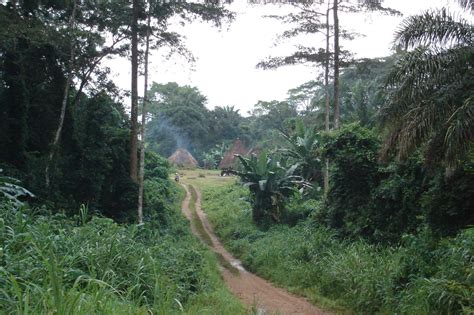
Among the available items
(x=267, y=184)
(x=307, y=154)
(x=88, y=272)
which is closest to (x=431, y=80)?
(x=88, y=272)

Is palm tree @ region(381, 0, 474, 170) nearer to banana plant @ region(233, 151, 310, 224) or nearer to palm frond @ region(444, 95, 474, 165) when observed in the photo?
palm frond @ region(444, 95, 474, 165)

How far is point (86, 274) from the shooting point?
4613mm

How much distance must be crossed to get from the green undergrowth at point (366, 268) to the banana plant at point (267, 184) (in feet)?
4.93

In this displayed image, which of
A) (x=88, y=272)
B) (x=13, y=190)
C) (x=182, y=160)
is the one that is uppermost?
→ (x=182, y=160)

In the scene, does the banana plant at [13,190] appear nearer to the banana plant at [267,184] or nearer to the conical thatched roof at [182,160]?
the banana plant at [267,184]

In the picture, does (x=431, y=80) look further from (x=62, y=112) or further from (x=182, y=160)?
(x=182, y=160)

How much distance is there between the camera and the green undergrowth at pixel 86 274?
121 inches

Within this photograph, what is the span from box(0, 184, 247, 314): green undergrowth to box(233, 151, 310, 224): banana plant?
9209 mm

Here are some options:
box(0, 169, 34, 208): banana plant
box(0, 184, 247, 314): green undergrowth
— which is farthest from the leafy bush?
box(0, 169, 34, 208): banana plant

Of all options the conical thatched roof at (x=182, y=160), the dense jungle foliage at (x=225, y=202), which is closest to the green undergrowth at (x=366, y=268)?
the dense jungle foliage at (x=225, y=202)

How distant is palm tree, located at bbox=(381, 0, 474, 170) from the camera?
866cm

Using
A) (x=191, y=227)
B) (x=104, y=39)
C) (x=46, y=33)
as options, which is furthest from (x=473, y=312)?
(x=191, y=227)

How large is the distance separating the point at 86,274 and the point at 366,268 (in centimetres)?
696

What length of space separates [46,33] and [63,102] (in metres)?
3.16
